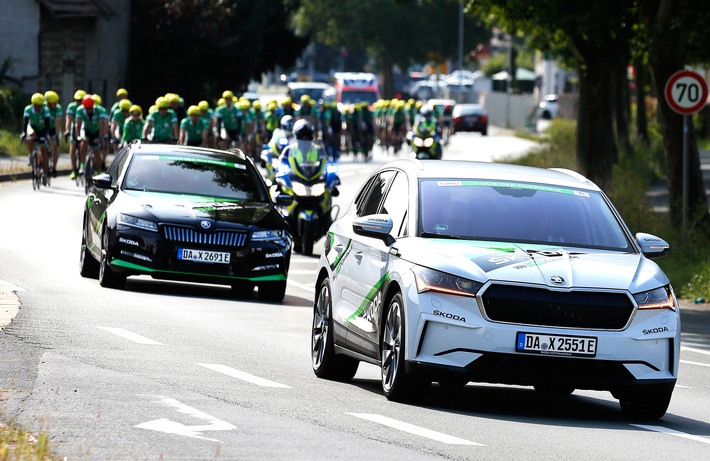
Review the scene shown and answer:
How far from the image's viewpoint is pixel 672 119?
87.0ft

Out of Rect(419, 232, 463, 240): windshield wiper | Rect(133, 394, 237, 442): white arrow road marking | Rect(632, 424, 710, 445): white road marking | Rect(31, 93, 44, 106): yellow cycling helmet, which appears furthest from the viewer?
Rect(31, 93, 44, 106): yellow cycling helmet

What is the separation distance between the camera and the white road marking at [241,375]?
11398 mm

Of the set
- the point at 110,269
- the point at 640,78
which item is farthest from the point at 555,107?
the point at 110,269

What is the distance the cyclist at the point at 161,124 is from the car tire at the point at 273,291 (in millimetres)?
14242

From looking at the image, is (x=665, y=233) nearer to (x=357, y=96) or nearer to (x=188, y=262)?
(x=188, y=262)

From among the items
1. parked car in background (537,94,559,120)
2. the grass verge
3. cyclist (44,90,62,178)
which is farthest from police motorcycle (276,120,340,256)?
Result: parked car in background (537,94,559,120)

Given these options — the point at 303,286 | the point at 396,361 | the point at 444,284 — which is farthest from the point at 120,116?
the point at 444,284

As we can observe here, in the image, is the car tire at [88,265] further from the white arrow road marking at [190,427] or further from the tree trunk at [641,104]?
the tree trunk at [641,104]

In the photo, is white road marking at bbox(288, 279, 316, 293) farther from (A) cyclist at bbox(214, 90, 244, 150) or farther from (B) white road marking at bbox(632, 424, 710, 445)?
(A) cyclist at bbox(214, 90, 244, 150)

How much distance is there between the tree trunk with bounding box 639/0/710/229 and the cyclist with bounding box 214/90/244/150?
589 inches

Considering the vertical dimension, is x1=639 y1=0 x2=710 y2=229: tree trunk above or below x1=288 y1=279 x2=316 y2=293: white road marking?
above

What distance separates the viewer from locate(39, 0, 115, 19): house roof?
55.4 metres

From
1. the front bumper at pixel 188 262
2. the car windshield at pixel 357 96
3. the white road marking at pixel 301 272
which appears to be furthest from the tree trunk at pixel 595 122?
the car windshield at pixel 357 96

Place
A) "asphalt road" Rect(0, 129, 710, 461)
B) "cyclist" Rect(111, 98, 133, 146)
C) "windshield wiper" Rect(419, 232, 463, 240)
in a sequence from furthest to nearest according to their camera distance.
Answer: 1. "cyclist" Rect(111, 98, 133, 146)
2. "windshield wiper" Rect(419, 232, 463, 240)
3. "asphalt road" Rect(0, 129, 710, 461)
